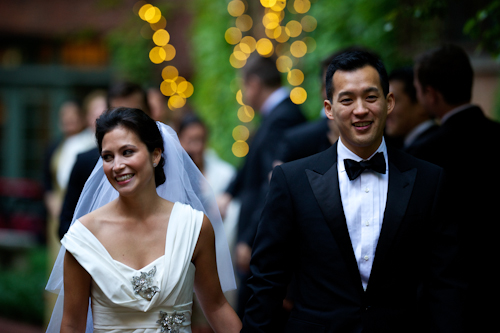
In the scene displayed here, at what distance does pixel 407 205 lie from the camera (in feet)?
8.16

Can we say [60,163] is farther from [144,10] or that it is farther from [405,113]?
[144,10]

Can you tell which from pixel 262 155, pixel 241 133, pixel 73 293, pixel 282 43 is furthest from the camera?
pixel 241 133

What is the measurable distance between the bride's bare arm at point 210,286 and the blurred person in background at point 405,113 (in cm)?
169

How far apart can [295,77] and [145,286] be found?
21.8ft

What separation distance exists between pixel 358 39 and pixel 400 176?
5492 mm

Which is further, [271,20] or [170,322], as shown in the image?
[271,20]

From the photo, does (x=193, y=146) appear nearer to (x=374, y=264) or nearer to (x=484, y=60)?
(x=374, y=264)

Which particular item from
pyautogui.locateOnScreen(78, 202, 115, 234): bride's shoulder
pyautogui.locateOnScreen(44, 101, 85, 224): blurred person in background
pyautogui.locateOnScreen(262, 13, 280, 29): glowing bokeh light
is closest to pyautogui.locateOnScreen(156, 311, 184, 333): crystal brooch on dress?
pyautogui.locateOnScreen(78, 202, 115, 234): bride's shoulder

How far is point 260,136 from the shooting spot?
468 cm

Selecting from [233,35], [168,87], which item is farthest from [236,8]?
[168,87]

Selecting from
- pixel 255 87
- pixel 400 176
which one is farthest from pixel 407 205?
pixel 255 87

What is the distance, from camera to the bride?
261 cm

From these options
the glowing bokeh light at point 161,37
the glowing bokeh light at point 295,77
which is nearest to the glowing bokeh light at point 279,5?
the glowing bokeh light at point 295,77

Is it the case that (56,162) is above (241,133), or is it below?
below
